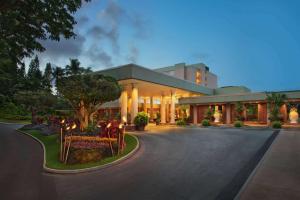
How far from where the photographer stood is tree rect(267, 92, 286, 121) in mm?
24339

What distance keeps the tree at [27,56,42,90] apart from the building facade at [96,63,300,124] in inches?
809

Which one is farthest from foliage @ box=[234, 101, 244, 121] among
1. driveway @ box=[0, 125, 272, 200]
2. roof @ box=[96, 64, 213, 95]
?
driveway @ box=[0, 125, 272, 200]

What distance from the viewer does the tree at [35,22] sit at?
7.91 meters

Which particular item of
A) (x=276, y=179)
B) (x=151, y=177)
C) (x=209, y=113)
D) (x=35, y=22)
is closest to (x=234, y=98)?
(x=209, y=113)

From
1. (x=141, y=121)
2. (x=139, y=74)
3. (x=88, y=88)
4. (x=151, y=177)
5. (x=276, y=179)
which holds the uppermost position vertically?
(x=139, y=74)

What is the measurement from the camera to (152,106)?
1570 inches

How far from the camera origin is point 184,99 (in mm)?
33062

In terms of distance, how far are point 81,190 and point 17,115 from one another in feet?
138

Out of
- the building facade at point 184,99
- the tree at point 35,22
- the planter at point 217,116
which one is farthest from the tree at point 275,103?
the tree at point 35,22

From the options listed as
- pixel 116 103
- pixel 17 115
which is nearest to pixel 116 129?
pixel 116 103

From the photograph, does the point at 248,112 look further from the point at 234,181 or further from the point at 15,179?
the point at 15,179

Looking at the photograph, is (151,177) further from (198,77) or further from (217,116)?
(198,77)

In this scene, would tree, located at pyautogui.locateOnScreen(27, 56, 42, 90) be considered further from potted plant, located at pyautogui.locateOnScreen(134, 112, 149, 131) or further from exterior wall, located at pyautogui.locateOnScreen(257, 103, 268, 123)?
exterior wall, located at pyautogui.locateOnScreen(257, 103, 268, 123)

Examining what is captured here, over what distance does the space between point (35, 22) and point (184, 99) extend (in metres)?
26.1
